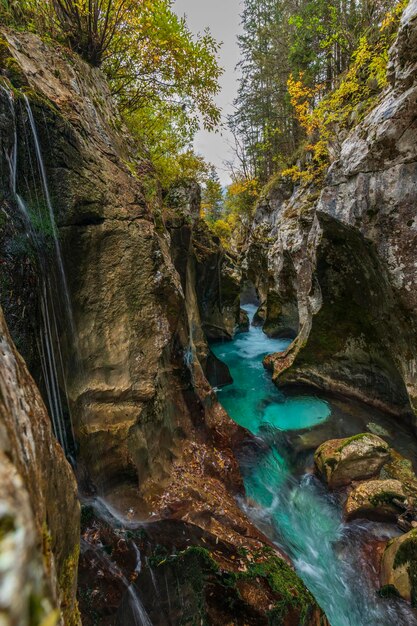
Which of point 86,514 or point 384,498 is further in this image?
A: point 384,498

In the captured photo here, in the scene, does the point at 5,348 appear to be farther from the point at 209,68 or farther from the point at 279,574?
the point at 209,68

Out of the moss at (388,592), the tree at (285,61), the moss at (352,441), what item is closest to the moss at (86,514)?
the moss at (388,592)

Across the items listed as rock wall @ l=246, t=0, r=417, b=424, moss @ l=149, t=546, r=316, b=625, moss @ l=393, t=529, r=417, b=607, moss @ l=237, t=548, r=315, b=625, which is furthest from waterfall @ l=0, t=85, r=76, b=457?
rock wall @ l=246, t=0, r=417, b=424

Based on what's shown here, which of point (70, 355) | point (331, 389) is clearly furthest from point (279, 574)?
point (331, 389)

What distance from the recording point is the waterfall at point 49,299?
11.8 feet

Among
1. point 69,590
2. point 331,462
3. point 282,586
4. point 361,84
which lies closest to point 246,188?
point 361,84

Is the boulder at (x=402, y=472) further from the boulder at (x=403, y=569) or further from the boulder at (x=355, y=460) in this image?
the boulder at (x=403, y=569)

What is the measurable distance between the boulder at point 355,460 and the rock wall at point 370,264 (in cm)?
124

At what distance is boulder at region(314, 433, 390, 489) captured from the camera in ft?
19.0

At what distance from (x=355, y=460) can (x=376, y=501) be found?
2.49 ft

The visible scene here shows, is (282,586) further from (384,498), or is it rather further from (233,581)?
(384,498)

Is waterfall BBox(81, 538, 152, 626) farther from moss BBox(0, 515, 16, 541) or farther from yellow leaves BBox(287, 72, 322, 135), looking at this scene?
yellow leaves BBox(287, 72, 322, 135)

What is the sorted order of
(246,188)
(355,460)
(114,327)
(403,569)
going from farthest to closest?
1. (246,188)
2. (355,460)
3. (114,327)
4. (403,569)

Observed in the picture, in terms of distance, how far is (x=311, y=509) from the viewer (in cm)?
573
